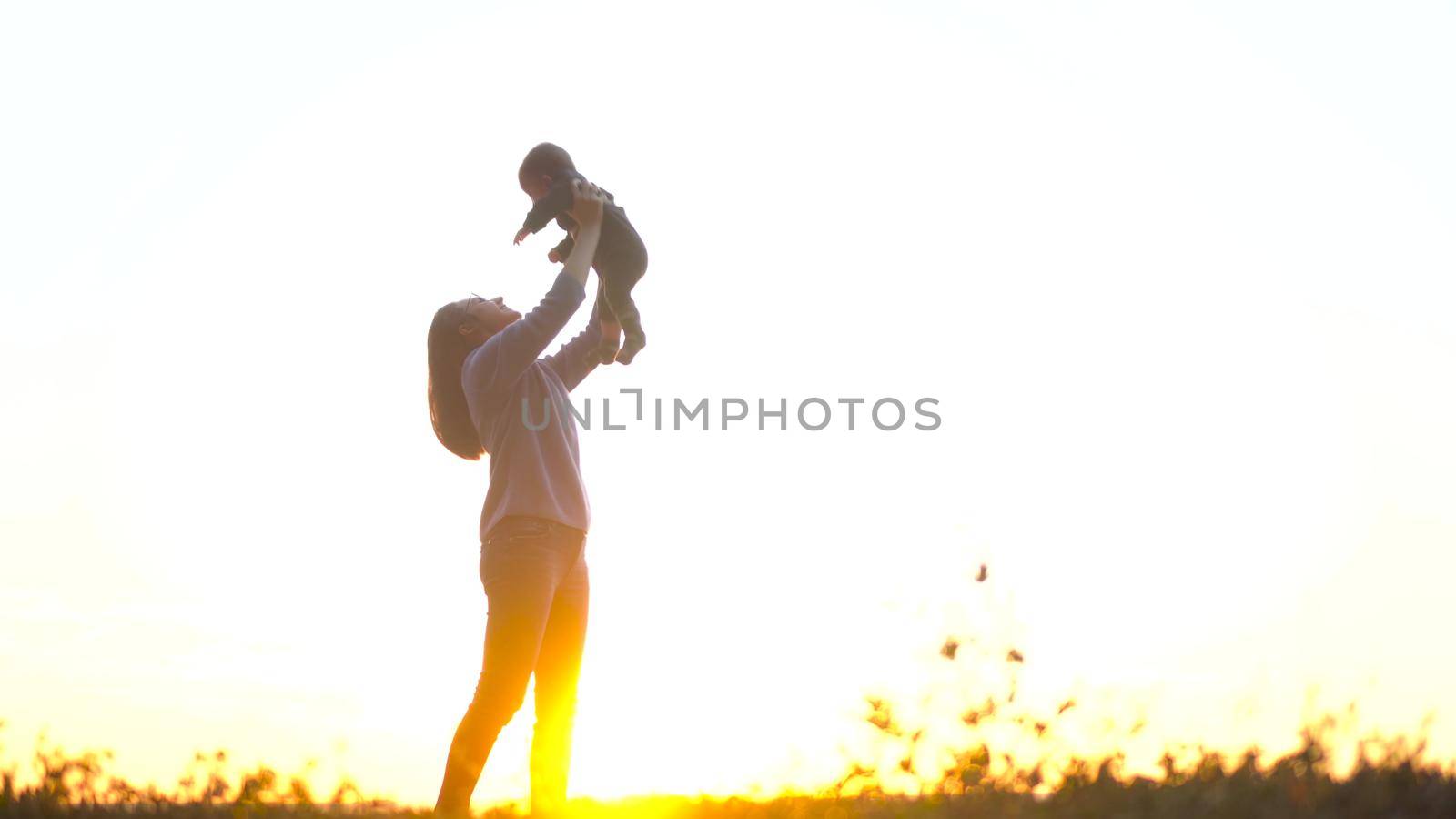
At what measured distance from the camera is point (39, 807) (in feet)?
16.2

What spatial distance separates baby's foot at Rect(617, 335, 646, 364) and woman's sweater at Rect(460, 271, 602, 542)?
44 cm

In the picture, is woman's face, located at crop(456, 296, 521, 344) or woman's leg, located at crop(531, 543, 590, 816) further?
woman's face, located at crop(456, 296, 521, 344)

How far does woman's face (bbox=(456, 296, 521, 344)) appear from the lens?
538cm

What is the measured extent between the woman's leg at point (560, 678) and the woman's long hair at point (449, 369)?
758 mm

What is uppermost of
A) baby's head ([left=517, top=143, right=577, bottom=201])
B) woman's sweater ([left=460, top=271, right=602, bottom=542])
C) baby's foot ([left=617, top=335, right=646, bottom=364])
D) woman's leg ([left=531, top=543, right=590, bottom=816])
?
baby's head ([left=517, top=143, right=577, bottom=201])

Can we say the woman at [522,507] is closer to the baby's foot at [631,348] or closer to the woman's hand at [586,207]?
the woman's hand at [586,207]

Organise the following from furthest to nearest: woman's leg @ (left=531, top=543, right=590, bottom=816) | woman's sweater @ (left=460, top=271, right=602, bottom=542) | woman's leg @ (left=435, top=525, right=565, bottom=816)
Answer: woman's leg @ (left=531, top=543, right=590, bottom=816)
woman's sweater @ (left=460, top=271, right=602, bottom=542)
woman's leg @ (left=435, top=525, right=565, bottom=816)

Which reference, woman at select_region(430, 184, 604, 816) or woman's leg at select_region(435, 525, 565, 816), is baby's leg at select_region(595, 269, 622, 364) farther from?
woman's leg at select_region(435, 525, 565, 816)

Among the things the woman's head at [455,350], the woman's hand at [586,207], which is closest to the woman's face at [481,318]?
the woman's head at [455,350]

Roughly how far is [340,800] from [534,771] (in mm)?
726

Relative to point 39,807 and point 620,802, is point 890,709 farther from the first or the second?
point 39,807

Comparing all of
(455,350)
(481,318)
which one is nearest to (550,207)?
(481,318)

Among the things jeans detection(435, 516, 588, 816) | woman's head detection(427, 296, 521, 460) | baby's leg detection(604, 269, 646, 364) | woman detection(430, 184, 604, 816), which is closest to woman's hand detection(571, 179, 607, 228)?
woman detection(430, 184, 604, 816)

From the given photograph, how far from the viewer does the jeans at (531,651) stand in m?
4.82
